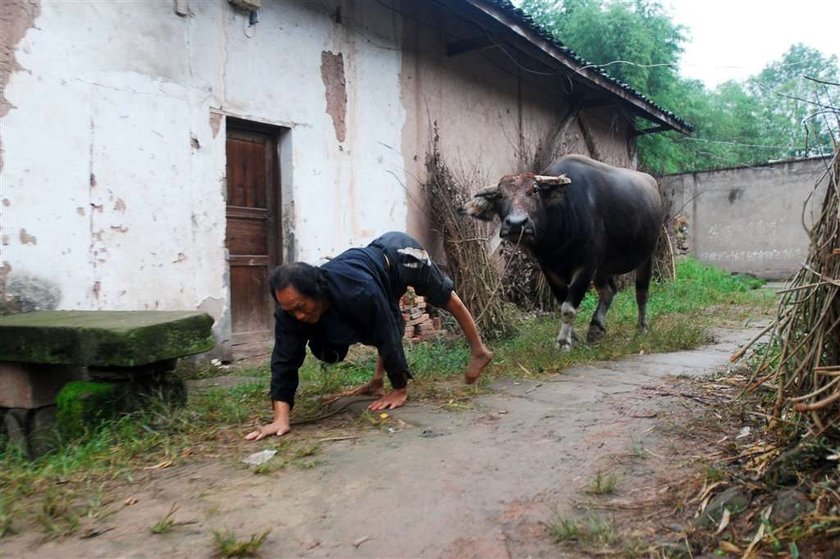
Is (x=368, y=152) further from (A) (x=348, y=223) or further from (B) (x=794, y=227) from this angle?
(B) (x=794, y=227)

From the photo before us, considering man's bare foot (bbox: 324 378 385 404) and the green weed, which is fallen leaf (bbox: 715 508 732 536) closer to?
the green weed

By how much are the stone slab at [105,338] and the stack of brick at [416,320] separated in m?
3.09

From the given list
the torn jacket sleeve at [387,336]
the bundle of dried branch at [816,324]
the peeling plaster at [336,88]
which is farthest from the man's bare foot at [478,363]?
the peeling plaster at [336,88]

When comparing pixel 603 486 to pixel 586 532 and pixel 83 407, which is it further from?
pixel 83 407

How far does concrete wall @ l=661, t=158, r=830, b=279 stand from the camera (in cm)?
1437

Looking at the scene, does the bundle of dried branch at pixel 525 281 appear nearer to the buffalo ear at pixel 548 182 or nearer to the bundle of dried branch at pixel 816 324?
the buffalo ear at pixel 548 182

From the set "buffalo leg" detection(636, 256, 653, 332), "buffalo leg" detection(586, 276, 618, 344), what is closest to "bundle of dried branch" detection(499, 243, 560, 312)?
"buffalo leg" detection(636, 256, 653, 332)

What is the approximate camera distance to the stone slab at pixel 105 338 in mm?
3041

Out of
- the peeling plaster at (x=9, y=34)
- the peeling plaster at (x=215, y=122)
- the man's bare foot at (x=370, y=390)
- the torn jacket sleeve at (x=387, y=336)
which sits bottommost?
the man's bare foot at (x=370, y=390)

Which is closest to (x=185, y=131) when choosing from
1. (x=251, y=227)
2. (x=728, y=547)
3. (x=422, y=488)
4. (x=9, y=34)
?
(x=251, y=227)

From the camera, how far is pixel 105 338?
9.99ft

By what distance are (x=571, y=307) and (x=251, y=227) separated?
305cm

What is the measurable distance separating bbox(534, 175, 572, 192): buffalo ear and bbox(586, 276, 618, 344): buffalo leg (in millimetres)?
1413

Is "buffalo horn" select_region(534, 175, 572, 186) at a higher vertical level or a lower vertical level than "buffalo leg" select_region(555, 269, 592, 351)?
higher
